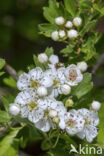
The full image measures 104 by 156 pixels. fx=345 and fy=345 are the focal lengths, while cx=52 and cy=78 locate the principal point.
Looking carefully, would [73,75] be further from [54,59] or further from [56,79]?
[54,59]

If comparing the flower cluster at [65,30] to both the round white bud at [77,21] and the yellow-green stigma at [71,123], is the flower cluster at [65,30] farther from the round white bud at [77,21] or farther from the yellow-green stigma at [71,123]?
the yellow-green stigma at [71,123]

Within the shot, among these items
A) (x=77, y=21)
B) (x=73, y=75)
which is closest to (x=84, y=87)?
(x=73, y=75)

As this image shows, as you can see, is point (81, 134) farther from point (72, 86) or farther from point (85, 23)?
point (85, 23)

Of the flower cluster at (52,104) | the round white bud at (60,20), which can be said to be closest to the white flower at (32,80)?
the flower cluster at (52,104)

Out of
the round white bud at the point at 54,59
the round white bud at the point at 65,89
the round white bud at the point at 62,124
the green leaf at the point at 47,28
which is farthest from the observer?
the green leaf at the point at 47,28

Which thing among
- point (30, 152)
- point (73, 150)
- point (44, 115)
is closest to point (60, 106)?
point (44, 115)

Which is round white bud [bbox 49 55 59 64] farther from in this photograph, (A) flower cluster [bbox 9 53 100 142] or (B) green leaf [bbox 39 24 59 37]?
(B) green leaf [bbox 39 24 59 37]

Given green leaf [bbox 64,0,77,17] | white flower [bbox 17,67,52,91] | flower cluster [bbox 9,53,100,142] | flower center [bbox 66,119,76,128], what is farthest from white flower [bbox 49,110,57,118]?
green leaf [bbox 64,0,77,17]

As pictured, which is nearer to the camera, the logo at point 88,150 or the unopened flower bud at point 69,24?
the logo at point 88,150
